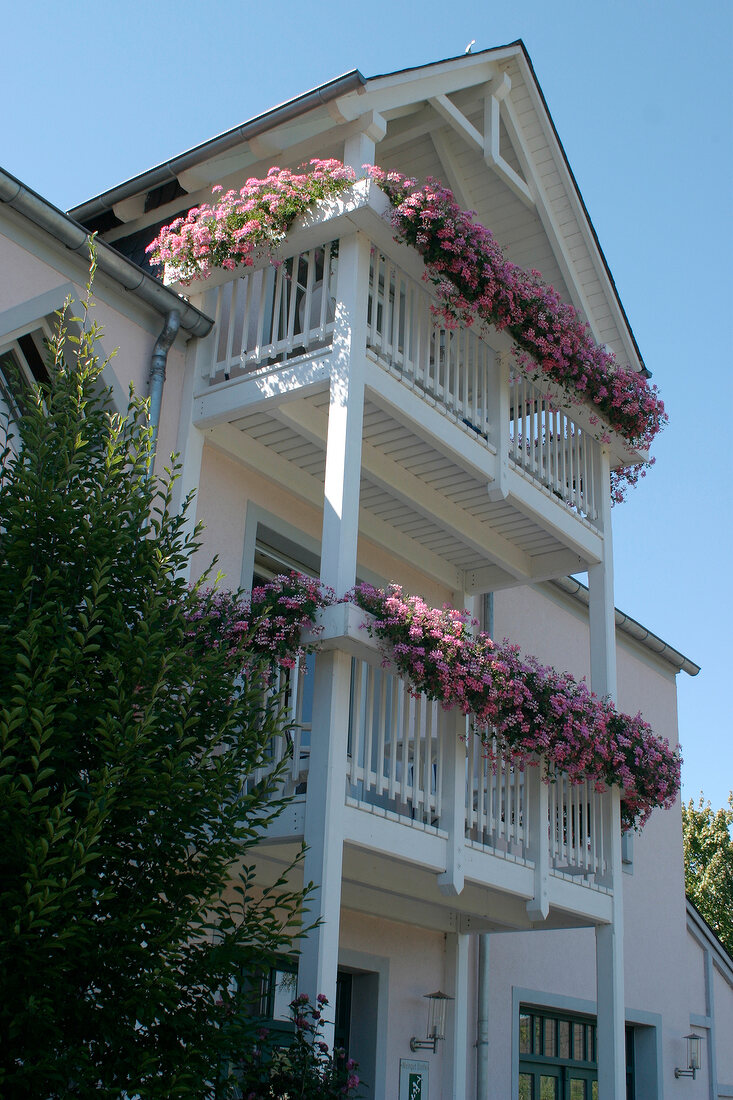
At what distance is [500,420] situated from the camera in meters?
9.99

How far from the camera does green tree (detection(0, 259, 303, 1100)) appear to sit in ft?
13.6

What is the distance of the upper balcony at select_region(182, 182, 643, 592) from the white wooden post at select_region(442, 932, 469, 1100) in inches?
135

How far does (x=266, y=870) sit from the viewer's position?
8.58 m

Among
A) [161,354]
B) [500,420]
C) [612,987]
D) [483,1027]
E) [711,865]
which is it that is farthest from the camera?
[711,865]

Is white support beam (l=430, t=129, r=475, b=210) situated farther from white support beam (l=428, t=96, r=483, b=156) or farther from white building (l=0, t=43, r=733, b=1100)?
white support beam (l=428, t=96, r=483, b=156)

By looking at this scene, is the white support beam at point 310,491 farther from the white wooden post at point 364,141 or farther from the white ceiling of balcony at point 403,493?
the white wooden post at point 364,141

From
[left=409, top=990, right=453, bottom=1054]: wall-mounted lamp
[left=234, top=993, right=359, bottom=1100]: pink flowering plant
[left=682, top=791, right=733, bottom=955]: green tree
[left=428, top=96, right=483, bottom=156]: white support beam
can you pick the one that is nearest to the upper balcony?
[left=428, top=96, right=483, bottom=156]: white support beam

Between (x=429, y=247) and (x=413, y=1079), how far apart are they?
6904mm

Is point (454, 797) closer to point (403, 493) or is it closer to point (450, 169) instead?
point (403, 493)

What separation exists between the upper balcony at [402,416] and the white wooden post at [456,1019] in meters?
3.43

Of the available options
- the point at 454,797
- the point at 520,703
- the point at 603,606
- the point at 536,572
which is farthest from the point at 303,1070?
the point at 536,572

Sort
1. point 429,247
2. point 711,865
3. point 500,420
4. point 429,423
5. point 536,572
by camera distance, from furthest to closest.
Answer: point 711,865 → point 536,572 → point 500,420 → point 429,423 → point 429,247

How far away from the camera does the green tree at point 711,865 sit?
1173 inches

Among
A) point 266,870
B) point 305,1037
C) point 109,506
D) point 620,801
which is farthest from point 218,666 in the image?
point 620,801
